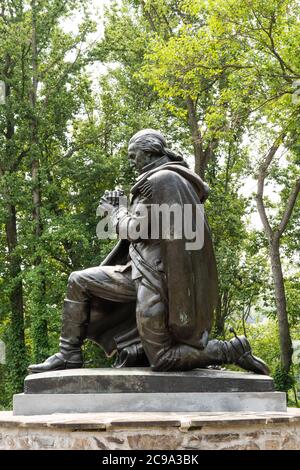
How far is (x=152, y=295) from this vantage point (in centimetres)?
583

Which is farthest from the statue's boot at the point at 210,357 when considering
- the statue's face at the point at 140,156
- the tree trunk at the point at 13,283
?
the tree trunk at the point at 13,283

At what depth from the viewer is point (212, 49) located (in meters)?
16.8

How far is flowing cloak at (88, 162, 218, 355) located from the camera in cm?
577

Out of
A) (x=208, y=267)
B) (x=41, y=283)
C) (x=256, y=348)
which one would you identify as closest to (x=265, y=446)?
(x=208, y=267)

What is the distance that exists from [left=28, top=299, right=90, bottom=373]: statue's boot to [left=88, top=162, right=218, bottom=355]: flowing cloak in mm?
156

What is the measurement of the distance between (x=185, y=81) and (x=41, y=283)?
6660 millimetres

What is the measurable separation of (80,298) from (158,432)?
1721 mm

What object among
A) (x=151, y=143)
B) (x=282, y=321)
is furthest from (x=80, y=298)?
(x=282, y=321)

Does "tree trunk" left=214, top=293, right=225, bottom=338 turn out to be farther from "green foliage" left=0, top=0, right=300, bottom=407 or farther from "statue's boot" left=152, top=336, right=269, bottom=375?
"statue's boot" left=152, top=336, right=269, bottom=375

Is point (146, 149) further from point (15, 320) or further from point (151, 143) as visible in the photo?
point (15, 320)

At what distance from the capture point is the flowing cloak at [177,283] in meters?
5.77

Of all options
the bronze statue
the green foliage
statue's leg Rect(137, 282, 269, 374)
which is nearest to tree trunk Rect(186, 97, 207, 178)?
the green foliage

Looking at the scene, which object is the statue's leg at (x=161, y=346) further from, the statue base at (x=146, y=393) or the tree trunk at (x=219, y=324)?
the tree trunk at (x=219, y=324)

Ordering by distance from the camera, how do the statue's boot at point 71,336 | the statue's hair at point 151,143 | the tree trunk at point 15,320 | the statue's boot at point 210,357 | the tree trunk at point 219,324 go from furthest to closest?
the tree trunk at point 219,324 < the tree trunk at point 15,320 < the statue's hair at point 151,143 < the statue's boot at point 71,336 < the statue's boot at point 210,357
